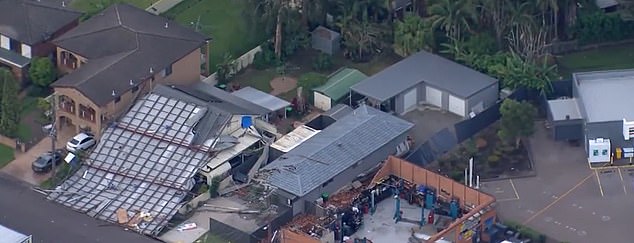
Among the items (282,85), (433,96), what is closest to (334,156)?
(433,96)

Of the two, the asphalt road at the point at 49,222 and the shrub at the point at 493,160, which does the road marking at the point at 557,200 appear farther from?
the asphalt road at the point at 49,222

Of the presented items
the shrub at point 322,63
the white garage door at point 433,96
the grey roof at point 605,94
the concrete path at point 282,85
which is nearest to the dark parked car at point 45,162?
the concrete path at point 282,85

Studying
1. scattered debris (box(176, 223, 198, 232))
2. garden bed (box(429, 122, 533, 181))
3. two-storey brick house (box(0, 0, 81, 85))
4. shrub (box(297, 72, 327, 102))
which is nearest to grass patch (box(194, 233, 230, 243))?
scattered debris (box(176, 223, 198, 232))

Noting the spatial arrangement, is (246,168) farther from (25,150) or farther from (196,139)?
(25,150)

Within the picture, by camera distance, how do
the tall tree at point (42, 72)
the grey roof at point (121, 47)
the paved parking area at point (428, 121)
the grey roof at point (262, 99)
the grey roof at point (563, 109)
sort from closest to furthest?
1. the grey roof at point (563, 109)
2. the grey roof at point (121, 47)
3. the paved parking area at point (428, 121)
4. the grey roof at point (262, 99)
5. the tall tree at point (42, 72)

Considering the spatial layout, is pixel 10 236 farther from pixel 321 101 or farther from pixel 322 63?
pixel 322 63
